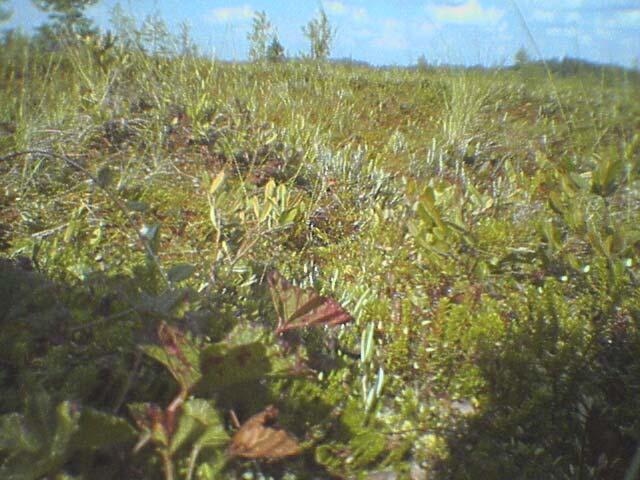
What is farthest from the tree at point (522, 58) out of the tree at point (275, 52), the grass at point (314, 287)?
the tree at point (275, 52)

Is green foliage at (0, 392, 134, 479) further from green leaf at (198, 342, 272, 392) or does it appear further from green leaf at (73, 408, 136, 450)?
green leaf at (198, 342, 272, 392)

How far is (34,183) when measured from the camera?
3160 millimetres

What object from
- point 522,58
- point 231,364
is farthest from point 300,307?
point 522,58

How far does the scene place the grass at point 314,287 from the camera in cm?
154

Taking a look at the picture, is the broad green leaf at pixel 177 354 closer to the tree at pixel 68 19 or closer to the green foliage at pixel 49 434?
the green foliage at pixel 49 434

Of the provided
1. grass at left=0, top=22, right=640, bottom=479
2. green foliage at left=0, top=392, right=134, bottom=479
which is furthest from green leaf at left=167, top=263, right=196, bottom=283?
green foliage at left=0, top=392, right=134, bottom=479

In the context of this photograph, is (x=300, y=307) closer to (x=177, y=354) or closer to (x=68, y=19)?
(x=177, y=354)

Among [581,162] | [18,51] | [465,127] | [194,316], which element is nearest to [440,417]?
[194,316]

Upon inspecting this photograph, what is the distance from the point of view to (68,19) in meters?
4.94

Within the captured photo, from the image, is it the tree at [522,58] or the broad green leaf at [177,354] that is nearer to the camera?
the broad green leaf at [177,354]

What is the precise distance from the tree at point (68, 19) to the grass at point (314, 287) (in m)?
0.41

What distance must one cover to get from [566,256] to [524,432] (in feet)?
3.36

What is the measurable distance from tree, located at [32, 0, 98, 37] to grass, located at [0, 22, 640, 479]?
1.33 feet

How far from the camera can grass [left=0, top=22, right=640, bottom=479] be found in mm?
1542
